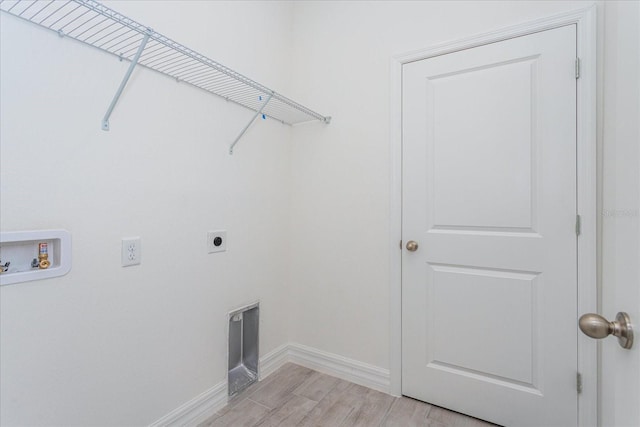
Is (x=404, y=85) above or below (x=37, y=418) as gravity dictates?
above

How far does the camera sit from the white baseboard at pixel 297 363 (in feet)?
5.08

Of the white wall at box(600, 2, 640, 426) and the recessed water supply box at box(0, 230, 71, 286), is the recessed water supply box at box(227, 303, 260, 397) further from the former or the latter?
the white wall at box(600, 2, 640, 426)

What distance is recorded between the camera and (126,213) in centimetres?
131

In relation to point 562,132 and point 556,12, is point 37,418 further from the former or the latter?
point 556,12

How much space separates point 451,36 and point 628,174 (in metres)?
1.44

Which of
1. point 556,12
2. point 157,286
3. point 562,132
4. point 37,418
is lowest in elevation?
point 37,418

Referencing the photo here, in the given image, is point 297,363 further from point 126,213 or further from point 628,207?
point 628,207

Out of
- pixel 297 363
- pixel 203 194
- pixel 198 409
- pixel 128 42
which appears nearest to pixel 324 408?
pixel 297 363

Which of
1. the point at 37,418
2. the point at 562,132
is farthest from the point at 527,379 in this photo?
the point at 37,418

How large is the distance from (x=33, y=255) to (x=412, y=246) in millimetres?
1724

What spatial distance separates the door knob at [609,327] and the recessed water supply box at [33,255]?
1547mm

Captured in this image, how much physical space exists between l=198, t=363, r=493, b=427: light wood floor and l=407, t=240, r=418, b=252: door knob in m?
0.90

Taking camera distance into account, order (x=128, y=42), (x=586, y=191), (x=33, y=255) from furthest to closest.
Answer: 1. (x=586, y=191)
2. (x=128, y=42)
3. (x=33, y=255)

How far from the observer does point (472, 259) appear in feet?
5.41
